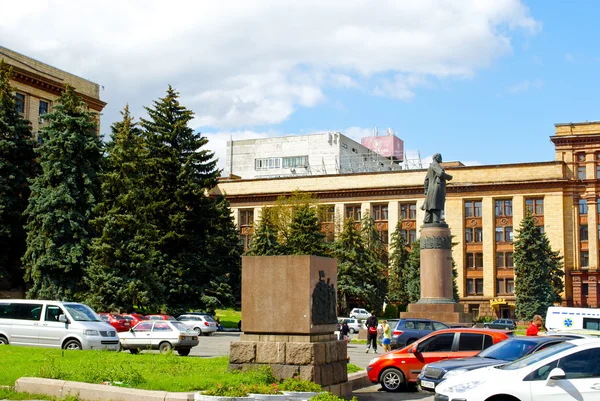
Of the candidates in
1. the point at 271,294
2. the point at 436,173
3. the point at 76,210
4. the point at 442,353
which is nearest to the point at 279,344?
the point at 271,294

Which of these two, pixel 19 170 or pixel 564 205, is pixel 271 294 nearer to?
pixel 19 170

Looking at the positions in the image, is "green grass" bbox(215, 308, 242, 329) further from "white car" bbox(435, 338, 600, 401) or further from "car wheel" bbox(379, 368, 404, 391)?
"white car" bbox(435, 338, 600, 401)

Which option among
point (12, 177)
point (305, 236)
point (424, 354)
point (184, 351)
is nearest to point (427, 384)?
point (424, 354)

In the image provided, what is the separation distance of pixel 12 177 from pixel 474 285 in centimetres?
5094

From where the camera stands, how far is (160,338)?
26688 millimetres

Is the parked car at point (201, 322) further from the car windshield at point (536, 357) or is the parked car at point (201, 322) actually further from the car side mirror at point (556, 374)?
the car side mirror at point (556, 374)

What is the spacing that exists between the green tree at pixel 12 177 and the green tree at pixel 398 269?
126 ft

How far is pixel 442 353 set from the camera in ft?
57.7

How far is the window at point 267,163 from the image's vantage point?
4109 inches

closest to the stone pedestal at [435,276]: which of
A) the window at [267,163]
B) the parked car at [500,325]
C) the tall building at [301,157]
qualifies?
the parked car at [500,325]

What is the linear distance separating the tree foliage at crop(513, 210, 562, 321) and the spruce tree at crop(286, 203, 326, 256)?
1848 cm

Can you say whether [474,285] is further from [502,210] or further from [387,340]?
[387,340]

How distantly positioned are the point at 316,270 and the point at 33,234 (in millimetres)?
36005

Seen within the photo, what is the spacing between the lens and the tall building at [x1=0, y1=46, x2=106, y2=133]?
219 ft
